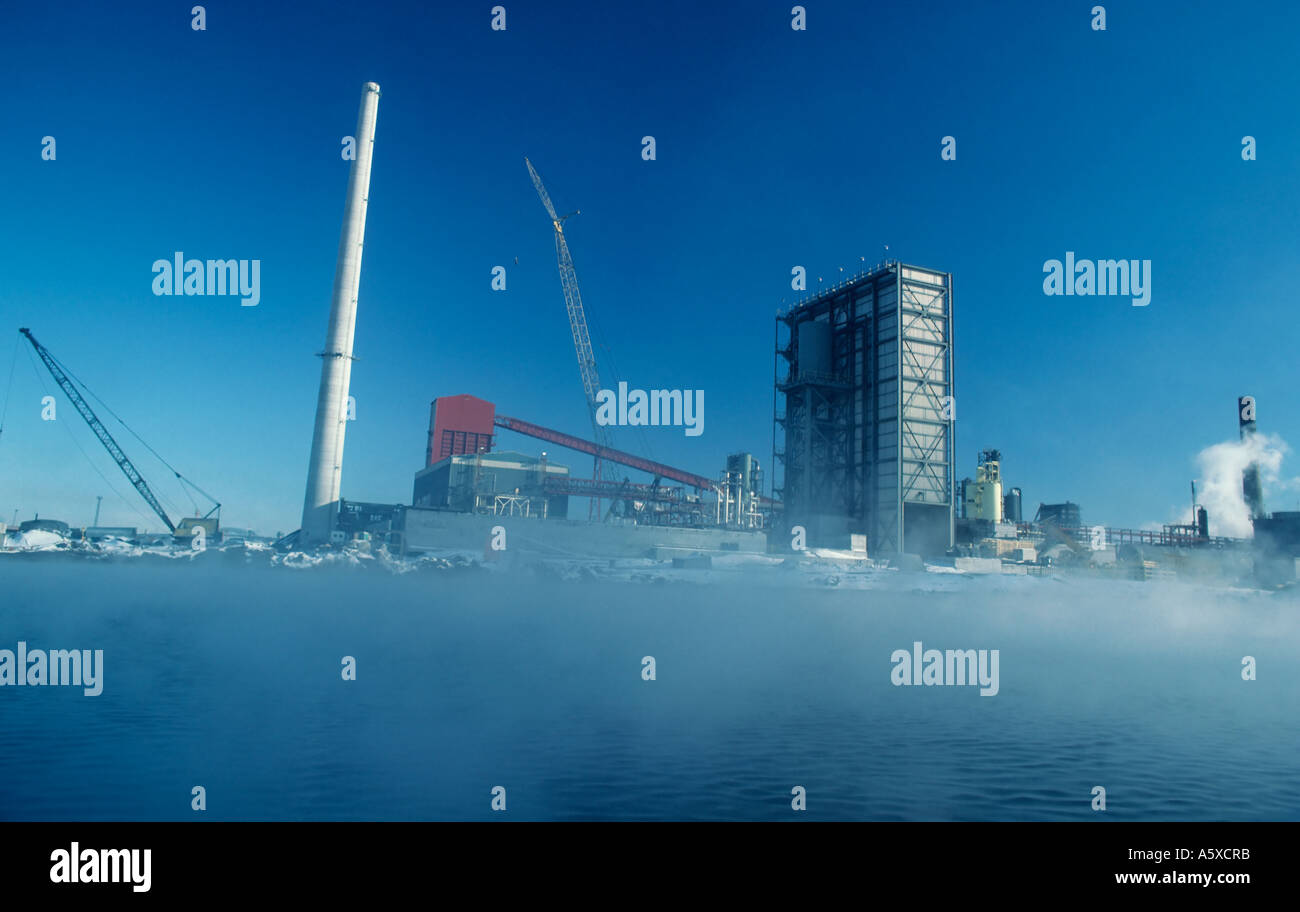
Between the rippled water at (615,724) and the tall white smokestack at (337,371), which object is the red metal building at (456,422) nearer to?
the tall white smokestack at (337,371)

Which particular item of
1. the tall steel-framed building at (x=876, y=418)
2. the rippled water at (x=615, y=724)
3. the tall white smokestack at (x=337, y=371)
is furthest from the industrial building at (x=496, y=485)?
the rippled water at (x=615, y=724)

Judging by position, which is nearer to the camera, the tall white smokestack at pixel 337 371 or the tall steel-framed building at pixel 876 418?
the tall steel-framed building at pixel 876 418

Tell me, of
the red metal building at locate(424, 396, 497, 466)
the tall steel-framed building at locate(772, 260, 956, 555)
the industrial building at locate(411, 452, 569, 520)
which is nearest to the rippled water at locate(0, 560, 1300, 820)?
the tall steel-framed building at locate(772, 260, 956, 555)

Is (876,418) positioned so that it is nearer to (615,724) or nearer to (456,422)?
(615,724)
